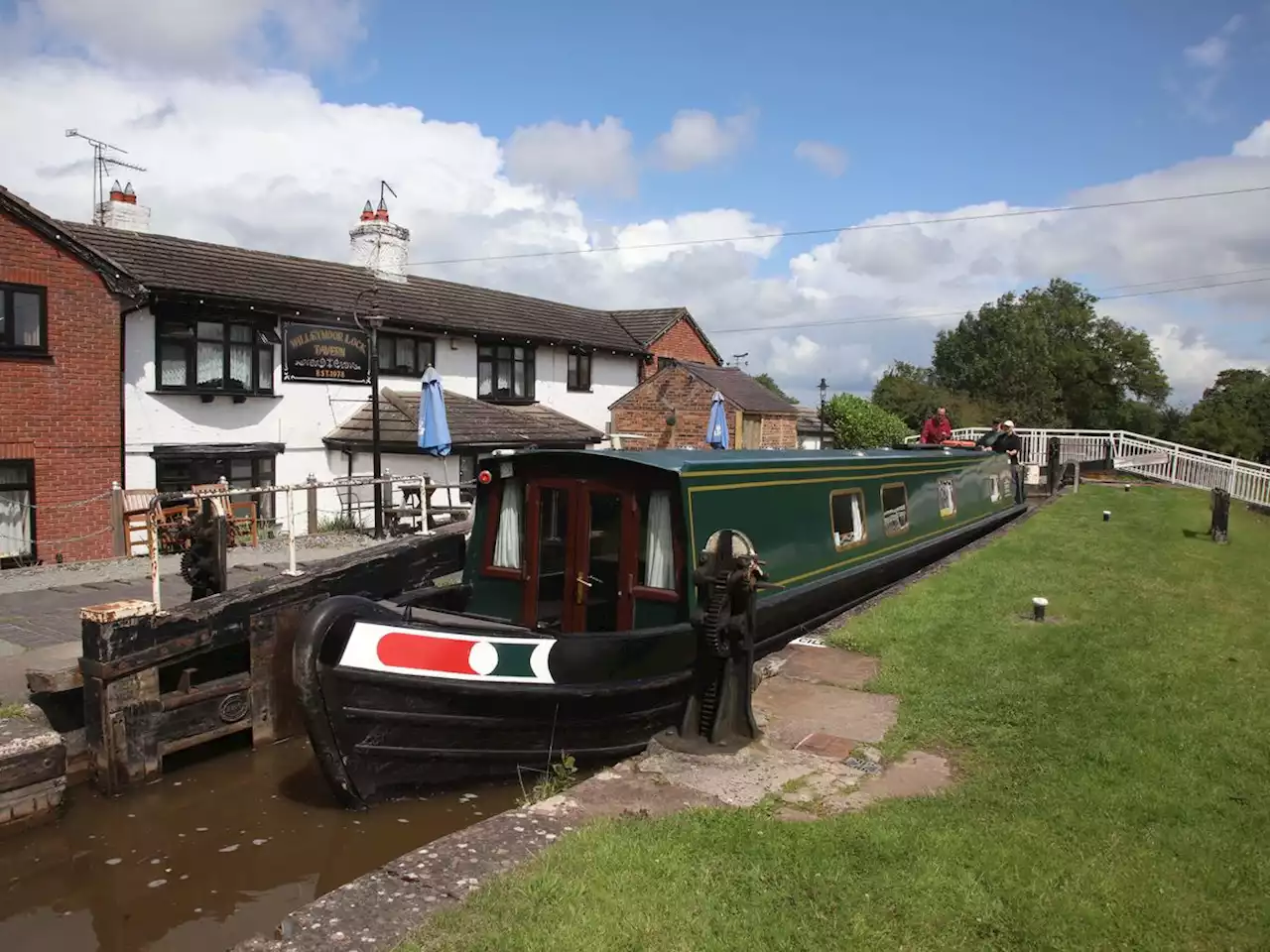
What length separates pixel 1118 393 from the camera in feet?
189

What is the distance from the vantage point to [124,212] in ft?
52.8

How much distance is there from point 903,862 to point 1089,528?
12.4 metres

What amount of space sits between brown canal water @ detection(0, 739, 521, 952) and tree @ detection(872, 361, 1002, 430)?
38.5 meters

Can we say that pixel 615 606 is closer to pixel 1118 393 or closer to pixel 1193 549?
pixel 1193 549

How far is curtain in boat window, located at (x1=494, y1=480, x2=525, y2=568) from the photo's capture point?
6.80m

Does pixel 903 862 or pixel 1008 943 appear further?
pixel 903 862

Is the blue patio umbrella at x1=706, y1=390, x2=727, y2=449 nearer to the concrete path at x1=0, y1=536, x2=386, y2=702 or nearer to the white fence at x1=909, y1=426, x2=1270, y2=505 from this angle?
the white fence at x1=909, y1=426, x2=1270, y2=505

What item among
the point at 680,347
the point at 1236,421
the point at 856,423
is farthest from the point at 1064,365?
the point at 680,347

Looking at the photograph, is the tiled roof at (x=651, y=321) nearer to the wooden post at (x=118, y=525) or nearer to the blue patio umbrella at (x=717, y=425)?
the blue patio umbrella at (x=717, y=425)

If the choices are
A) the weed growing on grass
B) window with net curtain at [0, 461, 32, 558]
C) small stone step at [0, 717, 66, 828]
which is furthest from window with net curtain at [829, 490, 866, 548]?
window with net curtain at [0, 461, 32, 558]

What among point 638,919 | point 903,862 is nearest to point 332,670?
point 638,919

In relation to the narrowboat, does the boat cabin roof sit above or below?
above

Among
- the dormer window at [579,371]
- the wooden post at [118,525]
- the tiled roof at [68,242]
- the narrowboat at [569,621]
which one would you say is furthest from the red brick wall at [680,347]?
the narrowboat at [569,621]

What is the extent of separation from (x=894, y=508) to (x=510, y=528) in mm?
5543
